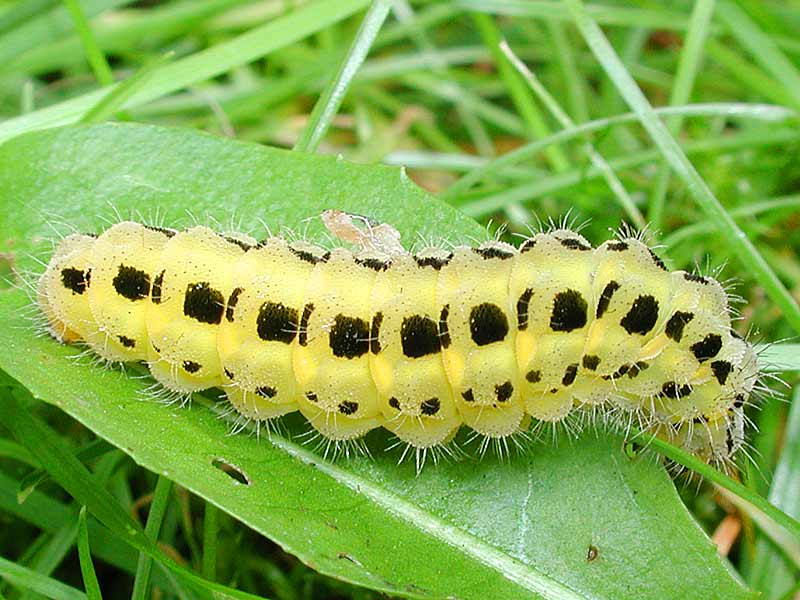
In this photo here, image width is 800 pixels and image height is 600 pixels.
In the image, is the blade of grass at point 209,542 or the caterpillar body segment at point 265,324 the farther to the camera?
the blade of grass at point 209,542

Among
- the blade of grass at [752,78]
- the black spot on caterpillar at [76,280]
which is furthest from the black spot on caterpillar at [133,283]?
the blade of grass at [752,78]

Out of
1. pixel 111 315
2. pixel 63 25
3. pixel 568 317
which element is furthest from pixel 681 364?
pixel 63 25

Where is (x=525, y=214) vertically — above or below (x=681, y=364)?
below

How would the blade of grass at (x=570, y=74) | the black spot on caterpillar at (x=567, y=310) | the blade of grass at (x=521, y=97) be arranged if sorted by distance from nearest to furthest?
the black spot on caterpillar at (x=567, y=310), the blade of grass at (x=521, y=97), the blade of grass at (x=570, y=74)

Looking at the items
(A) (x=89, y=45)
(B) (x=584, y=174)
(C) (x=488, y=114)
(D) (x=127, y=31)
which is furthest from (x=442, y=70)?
(A) (x=89, y=45)

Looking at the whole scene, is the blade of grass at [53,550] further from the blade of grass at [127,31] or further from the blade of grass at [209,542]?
the blade of grass at [127,31]

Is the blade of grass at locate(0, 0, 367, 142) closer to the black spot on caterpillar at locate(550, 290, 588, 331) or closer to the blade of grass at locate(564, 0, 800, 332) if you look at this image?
the blade of grass at locate(564, 0, 800, 332)

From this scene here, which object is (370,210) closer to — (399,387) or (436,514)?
(399,387)
